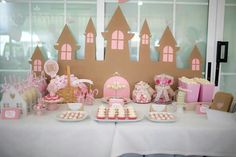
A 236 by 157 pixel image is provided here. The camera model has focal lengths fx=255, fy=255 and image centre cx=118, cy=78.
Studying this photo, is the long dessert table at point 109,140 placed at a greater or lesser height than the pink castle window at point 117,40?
lesser

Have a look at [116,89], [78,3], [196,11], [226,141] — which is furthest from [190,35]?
[226,141]

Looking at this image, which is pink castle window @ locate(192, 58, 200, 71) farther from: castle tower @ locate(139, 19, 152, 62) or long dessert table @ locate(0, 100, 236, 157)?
long dessert table @ locate(0, 100, 236, 157)

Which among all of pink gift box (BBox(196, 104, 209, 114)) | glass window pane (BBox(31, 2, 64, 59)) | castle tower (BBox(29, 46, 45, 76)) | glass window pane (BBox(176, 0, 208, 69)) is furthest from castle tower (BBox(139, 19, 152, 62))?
castle tower (BBox(29, 46, 45, 76))

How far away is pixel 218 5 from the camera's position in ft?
7.90

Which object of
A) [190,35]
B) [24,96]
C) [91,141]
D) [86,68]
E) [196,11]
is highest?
[196,11]

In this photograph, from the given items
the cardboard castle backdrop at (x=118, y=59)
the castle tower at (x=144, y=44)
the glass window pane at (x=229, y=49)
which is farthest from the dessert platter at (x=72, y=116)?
the glass window pane at (x=229, y=49)

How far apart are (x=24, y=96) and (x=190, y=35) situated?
5.31 feet

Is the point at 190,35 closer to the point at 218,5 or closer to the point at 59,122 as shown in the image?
the point at 218,5

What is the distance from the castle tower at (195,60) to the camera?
7.41 ft

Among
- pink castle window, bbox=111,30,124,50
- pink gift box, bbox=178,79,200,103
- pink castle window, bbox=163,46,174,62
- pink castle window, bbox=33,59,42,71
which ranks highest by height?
pink castle window, bbox=111,30,124,50

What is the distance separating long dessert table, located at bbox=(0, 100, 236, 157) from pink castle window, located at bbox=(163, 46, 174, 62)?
89 cm

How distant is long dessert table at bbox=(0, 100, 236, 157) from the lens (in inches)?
56.5

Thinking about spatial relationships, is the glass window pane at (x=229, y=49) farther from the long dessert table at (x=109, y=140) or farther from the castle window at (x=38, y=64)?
the castle window at (x=38, y=64)

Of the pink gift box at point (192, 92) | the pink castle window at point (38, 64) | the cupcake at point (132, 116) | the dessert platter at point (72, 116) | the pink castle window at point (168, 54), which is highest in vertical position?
the pink castle window at point (168, 54)
